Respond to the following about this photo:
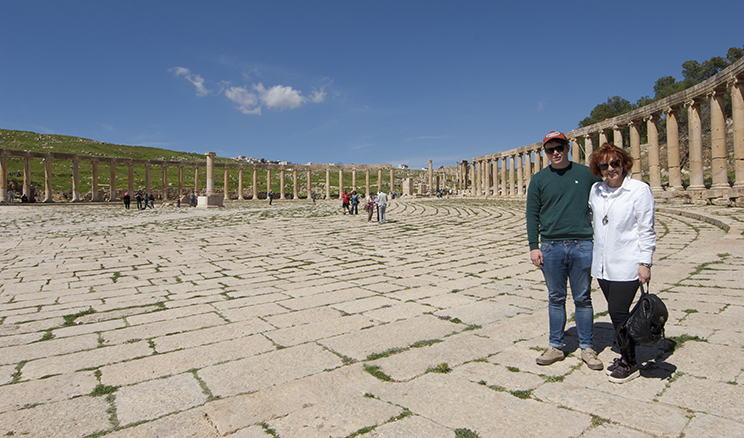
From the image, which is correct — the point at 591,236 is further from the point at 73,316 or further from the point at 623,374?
the point at 73,316

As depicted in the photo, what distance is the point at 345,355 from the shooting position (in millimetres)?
3592

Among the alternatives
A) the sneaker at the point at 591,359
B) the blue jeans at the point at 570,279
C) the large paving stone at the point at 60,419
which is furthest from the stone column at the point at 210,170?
the sneaker at the point at 591,359

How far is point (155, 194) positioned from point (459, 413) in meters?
50.9

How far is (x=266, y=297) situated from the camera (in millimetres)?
5820

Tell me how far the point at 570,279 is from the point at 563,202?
62 centimetres

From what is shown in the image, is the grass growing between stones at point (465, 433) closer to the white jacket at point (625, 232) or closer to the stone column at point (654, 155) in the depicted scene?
the white jacket at point (625, 232)

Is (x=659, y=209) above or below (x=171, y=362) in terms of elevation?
above

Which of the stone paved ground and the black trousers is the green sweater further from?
the stone paved ground

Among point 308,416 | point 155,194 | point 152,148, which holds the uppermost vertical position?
point 152,148

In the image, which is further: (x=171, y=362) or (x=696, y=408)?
(x=171, y=362)

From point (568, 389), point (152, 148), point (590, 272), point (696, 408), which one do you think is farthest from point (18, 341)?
point (152, 148)

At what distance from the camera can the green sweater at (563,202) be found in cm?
329

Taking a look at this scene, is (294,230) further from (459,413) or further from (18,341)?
(459,413)

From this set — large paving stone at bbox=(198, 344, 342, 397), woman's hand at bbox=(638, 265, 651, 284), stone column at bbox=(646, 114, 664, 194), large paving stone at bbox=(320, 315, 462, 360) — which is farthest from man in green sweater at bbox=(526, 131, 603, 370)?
stone column at bbox=(646, 114, 664, 194)
